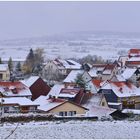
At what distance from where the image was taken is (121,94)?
22.3m

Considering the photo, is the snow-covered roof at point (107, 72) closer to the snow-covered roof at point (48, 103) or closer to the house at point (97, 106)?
the house at point (97, 106)

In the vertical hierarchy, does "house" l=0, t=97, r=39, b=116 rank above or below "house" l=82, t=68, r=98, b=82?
below

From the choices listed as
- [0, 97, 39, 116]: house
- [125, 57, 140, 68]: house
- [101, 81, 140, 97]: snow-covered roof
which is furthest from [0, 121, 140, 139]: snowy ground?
[125, 57, 140, 68]: house

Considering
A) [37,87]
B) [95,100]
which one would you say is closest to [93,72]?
[37,87]

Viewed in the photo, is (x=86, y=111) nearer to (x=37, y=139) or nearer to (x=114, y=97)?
(x=114, y=97)

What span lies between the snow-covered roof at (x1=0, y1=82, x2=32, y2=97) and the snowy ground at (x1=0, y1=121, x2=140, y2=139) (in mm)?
7207

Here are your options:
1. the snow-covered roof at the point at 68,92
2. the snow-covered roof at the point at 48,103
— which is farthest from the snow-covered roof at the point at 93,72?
the snow-covered roof at the point at 48,103

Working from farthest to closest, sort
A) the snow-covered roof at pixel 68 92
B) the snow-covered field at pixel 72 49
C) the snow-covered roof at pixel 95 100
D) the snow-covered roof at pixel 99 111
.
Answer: the snow-covered field at pixel 72 49
the snow-covered roof at pixel 68 92
the snow-covered roof at pixel 95 100
the snow-covered roof at pixel 99 111

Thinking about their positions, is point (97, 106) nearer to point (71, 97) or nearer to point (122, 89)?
point (71, 97)

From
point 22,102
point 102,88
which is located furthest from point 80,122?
point 102,88

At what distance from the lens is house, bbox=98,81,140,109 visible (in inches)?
862

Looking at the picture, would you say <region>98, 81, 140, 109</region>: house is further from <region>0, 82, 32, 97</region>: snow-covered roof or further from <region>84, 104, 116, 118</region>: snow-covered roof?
<region>84, 104, 116, 118</region>: snow-covered roof

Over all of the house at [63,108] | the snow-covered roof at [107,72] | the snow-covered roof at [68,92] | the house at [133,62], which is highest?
the house at [133,62]

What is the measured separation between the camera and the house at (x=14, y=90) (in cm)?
2079
